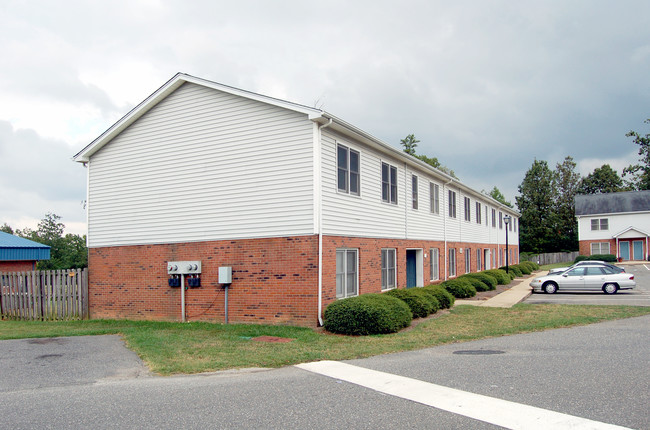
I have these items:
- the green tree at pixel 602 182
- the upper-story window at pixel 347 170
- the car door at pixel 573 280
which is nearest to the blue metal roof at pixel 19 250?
the upper-story window at pixel 347 170

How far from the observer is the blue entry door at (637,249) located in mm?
55841

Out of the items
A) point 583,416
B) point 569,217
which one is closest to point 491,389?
point 583,416

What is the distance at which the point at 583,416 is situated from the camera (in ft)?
19.0

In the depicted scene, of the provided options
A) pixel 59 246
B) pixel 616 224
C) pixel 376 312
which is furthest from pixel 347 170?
pixel 616 224

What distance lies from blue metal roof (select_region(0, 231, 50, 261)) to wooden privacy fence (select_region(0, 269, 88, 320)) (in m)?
5.77

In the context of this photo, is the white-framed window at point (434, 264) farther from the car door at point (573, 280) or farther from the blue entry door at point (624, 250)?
the blue entry door at point (624, 250)

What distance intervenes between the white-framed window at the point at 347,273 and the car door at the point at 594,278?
14001mm

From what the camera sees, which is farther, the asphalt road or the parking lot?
the parking lot

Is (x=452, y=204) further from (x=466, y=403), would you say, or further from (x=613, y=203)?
(x=613, y=203)

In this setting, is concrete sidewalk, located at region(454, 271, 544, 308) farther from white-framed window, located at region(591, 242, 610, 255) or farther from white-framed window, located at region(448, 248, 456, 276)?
white-framed window, located at region(591, 242, 610, 255)

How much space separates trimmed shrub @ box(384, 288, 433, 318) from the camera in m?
15.1

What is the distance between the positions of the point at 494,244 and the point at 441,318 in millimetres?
23032

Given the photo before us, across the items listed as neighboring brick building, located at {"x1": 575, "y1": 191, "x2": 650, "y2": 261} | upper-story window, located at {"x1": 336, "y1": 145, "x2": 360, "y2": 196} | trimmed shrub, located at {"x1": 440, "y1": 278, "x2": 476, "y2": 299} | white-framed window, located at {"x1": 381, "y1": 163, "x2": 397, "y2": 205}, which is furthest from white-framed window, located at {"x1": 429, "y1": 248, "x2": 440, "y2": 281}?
neighboring brick building, located at {"x1": 575, "y1": 191, "x2": 650, "y2": 261}

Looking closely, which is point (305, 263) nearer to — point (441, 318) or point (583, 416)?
point (441, 318)
